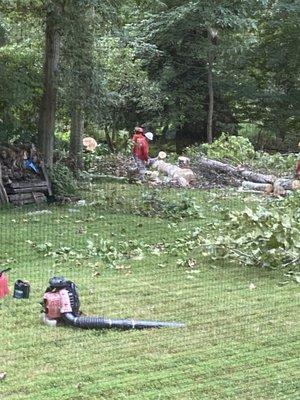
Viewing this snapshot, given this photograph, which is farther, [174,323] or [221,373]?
[174,323]

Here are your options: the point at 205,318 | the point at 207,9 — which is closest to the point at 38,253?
the point at 205,318

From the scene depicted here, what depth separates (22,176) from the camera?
9422mm

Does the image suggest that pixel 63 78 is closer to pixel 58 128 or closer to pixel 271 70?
pixel 58 128

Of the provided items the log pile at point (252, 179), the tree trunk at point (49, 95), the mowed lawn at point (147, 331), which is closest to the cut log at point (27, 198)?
the tree trunk at point (49, 95)

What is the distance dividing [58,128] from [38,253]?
11.0 meters

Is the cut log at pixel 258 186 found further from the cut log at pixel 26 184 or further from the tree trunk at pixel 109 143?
the tree trunk at pixel 109 143

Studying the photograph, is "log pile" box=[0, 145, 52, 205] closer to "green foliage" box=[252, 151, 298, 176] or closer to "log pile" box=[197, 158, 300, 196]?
"log pile" box=[197, 158, 300, 196]

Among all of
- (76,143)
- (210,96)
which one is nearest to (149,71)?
(210,96)

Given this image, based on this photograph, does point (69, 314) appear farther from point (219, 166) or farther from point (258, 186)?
point (219, 166)

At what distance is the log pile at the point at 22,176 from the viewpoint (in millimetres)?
9211

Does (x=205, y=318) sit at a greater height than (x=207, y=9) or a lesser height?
lesser

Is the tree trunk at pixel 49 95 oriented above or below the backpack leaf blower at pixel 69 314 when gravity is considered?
above

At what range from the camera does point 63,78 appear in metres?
9.47

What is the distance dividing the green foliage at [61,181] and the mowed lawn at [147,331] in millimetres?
2025
